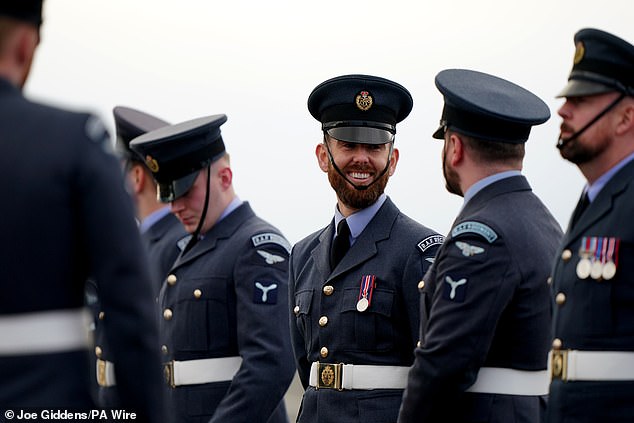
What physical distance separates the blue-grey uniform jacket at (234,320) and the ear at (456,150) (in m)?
1.42

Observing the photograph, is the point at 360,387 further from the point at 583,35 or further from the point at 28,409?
the point at 28,409

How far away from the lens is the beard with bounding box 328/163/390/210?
20.0ft

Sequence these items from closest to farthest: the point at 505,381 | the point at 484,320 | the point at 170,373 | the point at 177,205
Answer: the point at 484,320 → the point at 505,381 → the point at 170,373 → the point at 177,205

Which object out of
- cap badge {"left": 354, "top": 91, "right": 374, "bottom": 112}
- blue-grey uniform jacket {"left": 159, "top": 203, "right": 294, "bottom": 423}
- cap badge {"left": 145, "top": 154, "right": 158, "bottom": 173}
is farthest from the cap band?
cap badge {"left": 145, "top": 154, "right": 158, "bottom": 173}

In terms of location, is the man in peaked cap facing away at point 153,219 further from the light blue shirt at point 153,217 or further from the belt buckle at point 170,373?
the belt buckle at point 170,373

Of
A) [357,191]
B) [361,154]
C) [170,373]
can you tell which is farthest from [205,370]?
[361,154]

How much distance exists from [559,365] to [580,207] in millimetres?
670

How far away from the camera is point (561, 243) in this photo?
4.77m

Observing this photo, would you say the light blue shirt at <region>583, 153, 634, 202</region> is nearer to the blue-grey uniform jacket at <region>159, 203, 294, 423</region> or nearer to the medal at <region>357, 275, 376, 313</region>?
the medal at <region>357, 275, 376, 313</region>

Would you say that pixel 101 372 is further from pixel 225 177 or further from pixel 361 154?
pixel 361 154

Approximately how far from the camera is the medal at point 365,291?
18.9ft

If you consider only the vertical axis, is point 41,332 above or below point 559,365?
above

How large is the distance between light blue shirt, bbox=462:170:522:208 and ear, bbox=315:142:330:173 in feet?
4.15

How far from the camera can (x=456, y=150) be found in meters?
5.29
